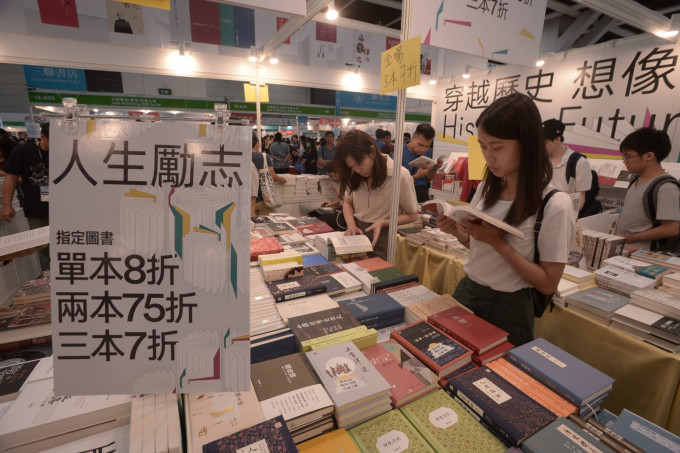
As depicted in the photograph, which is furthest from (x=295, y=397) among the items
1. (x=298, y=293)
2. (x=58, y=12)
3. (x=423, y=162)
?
(x=58, y=12)

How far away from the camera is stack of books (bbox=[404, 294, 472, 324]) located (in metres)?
1.47

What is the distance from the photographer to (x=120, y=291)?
29.0 inches

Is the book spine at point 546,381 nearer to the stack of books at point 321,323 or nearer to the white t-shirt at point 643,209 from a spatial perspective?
the stack of books at point 321,323

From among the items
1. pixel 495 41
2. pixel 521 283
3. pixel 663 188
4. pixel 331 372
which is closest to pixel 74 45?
pixel 495 41

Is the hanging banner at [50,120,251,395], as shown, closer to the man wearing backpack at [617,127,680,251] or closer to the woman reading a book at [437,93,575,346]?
the woman reading a book at [437,93,575,346]

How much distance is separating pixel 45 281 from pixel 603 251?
11.4ft

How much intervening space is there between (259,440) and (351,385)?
1.00 ft

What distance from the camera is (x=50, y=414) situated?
0.83 m

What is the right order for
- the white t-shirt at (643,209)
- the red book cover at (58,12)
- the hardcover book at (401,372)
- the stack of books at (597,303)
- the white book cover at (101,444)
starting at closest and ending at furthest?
1. the white book cover at (101,444)
2. the hardcover book at (401,372)
3. the stack of books at (597,303)
4. the white t-shirt at (643,209)
5. the red book cover at (58,12)

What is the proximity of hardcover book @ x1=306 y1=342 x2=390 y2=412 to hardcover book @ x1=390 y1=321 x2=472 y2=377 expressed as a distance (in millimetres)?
242

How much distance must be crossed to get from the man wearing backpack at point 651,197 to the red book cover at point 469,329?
1.99 meters

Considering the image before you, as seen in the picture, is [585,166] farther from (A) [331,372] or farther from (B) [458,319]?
(A) [331,372]

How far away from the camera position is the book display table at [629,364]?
147 centimetres

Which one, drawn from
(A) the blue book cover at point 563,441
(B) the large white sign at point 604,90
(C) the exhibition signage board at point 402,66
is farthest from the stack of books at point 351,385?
(B) the large white sign at point 604,90
